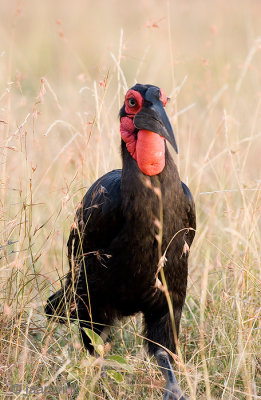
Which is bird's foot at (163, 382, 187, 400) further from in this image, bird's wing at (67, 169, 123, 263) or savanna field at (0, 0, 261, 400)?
bird's wing at (67, 169, 123, 263)

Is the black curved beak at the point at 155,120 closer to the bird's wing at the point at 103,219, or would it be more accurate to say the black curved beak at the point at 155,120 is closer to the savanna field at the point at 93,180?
the savanna field at the point at 93,180

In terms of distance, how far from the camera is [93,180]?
13.5ft

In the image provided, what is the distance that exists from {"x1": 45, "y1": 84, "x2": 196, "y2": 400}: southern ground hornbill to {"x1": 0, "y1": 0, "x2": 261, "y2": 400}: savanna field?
0.46 feet

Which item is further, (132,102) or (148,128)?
(132,102)

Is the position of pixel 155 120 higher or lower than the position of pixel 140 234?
higher

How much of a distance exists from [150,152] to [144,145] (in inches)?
1.6

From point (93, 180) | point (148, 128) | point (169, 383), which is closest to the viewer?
point (148, 128)

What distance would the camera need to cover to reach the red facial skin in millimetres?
2979

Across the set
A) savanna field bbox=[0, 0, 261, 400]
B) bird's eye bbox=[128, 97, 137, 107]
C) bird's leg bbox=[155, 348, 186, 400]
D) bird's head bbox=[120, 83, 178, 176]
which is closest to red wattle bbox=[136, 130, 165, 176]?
bird's head bbox=[120, 83, 178, 176]

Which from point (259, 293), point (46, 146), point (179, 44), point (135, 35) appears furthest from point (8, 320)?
point (135, 35)

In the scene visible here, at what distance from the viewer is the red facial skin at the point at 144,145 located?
2.98 m

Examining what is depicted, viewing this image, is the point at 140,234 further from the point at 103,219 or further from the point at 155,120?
the point at 155,120

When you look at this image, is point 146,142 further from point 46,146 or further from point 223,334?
point 46,146

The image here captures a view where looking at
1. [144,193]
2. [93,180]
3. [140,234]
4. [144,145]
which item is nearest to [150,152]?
[144,145]
